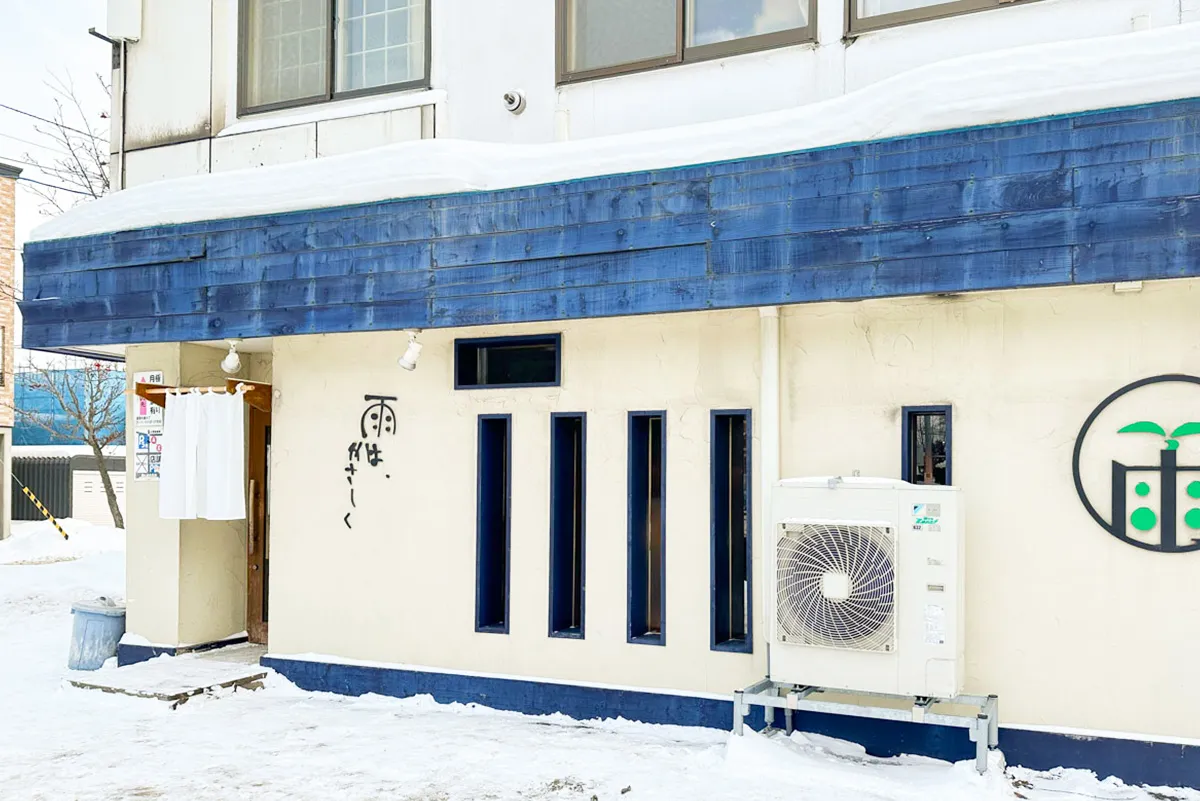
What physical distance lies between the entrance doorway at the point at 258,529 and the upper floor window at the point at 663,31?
192 inches

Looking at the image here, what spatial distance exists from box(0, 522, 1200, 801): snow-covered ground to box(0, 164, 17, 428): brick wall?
1859 centimetres

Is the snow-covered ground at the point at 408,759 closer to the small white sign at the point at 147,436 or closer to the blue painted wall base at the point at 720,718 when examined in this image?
the blue painted wall base at the point at 720,718

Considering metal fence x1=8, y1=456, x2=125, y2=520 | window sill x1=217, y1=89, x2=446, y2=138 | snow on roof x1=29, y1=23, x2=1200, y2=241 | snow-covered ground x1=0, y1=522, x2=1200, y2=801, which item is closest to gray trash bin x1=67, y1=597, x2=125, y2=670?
snow-covered ground x1=0, y1=522, x2=1200, y2=801

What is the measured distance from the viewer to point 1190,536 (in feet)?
20.7

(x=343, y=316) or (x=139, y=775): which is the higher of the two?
(x=343, y=316)

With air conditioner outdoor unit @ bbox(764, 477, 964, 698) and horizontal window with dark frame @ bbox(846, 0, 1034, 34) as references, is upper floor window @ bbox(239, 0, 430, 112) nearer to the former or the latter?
horizontal window with dark frame @ bbox(846, 0, 1034, 34)

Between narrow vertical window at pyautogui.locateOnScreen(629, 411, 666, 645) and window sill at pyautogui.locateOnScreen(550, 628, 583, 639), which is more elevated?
narrow vertical window at pyautogui.locateOnScreen(629, 411, 666, 645)

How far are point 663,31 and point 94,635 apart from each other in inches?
287

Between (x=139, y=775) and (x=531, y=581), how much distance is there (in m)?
2.87

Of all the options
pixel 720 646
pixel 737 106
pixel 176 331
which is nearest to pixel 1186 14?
pixel 737 106

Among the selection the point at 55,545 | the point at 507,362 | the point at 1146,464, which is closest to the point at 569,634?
the point at 507,362

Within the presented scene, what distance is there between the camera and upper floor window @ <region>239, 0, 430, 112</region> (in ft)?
29.5

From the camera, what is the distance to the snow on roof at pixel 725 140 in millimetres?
6055

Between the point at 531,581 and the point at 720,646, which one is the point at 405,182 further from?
the point at 720,646
